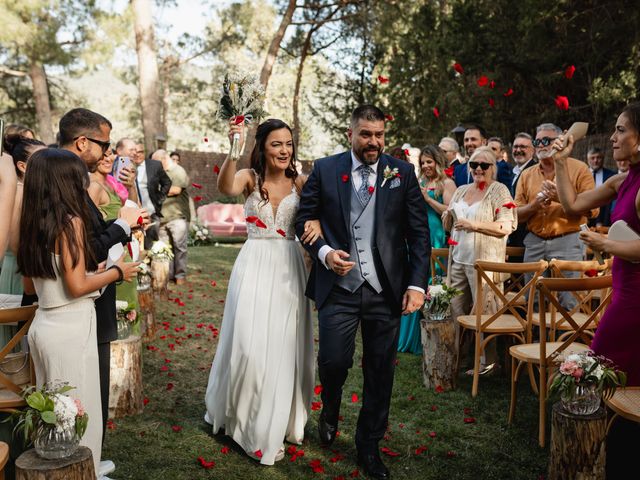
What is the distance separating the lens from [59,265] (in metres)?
3.18

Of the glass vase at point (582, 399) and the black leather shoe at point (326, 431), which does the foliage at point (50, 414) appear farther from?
the glass vase at point (582, 399)

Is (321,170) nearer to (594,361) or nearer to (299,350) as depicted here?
(299,350)

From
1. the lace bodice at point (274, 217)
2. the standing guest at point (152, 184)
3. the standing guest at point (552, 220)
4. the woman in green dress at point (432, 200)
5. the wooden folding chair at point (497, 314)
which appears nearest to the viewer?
Answer: the lace bodice at point (274, 217)

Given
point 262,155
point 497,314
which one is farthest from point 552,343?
point 262,155

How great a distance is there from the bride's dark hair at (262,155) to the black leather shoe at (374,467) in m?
1.90

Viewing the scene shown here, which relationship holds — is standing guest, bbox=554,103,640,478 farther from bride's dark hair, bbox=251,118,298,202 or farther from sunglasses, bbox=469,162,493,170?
sunglasses, bbox=469,162,493,170

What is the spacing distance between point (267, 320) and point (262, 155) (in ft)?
3.90

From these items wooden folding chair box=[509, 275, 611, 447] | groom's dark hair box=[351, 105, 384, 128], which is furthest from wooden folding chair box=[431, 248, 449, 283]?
groom's dark hair box=[351, 105, 384, 128]

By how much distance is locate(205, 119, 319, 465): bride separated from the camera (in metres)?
4.29

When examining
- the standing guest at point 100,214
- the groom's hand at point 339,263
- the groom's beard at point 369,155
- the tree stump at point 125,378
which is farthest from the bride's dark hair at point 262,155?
the tree stump at point 125,378

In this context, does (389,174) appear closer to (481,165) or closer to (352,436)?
(352,436)

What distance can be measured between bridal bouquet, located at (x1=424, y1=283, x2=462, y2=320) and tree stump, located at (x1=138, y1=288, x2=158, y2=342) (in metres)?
3.28

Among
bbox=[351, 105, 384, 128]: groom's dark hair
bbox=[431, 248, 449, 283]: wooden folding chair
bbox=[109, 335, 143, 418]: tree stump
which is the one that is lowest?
bbox=[109, 335, 143, 418]: tree stump

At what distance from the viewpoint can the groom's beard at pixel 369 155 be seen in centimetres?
398
